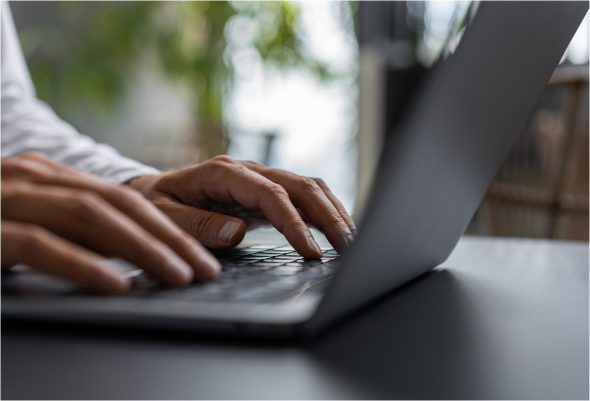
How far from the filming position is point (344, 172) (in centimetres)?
374

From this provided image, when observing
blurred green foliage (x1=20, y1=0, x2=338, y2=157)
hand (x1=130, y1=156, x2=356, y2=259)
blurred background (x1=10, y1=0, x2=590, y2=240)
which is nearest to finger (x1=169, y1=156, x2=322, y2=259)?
hand (x1=130, y1=156, x2=356, y2=259)

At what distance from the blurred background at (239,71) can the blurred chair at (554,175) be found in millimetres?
1178

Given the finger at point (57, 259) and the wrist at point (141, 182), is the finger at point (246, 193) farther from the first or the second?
the finger at point (57, 259)

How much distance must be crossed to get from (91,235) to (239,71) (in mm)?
3207

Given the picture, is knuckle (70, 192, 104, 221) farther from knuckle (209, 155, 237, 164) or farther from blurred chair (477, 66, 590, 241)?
blurred chair (477, 66, 590, 241)

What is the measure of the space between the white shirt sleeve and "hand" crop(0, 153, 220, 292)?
0.94 ft

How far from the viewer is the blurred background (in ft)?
9.13

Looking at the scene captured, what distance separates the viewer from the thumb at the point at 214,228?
0.40 metres

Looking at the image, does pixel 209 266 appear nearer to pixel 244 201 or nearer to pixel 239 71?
pixel 244 201

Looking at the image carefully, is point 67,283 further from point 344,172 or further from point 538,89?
point 344,172

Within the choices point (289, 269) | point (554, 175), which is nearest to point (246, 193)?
point (289, 269)

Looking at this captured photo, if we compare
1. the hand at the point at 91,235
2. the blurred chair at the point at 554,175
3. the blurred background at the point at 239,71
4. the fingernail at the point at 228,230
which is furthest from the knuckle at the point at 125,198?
the blurred background at the point at 239,71

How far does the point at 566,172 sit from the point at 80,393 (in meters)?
1.14

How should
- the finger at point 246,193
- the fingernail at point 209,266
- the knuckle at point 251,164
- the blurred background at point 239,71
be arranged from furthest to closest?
1. the blurred background at point 239,71
2. the knuckle at point 251,164
3. the finger at point 246,193
4. the fingernail at point 209,266
